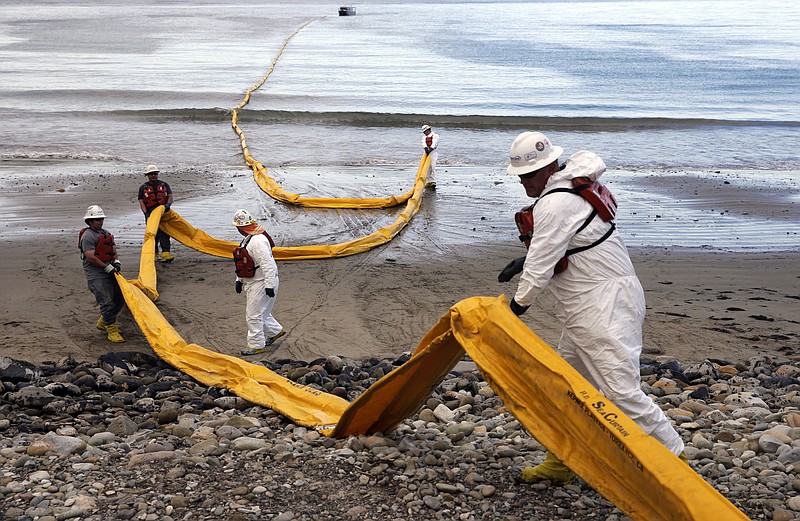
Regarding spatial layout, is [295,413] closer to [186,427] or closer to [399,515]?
[186,427]

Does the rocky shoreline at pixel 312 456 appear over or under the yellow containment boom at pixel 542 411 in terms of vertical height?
under

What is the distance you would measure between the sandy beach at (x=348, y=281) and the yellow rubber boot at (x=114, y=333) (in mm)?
111

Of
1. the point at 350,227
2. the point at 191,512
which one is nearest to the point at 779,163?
the point at 350,227

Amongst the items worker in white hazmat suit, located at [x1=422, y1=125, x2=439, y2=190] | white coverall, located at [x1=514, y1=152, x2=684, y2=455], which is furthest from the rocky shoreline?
worker in white hazmat suit, located at [x1=422, y1=125, x2=439, y2=190]

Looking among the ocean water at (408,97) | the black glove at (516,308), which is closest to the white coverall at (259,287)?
the black glove at (516,308)

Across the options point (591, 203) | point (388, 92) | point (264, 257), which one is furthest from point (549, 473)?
point (388, 92)

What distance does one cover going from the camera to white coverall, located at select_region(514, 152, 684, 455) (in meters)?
5.18

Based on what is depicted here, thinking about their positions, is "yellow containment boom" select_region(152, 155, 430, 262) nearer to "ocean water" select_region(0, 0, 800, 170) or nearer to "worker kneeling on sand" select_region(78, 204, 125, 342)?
"worker kneeling on sand" select_region(78, 204, 125, 342)

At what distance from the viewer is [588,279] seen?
17.4 ft

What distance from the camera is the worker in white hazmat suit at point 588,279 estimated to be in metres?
5.18

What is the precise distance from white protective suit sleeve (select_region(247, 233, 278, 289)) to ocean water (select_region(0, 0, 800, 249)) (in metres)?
7.49

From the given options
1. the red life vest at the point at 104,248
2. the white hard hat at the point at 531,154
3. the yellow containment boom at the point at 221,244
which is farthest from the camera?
the yellow containment boom at the point at 221,244

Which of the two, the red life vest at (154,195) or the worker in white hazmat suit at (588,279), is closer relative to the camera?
the worker in white hazmat suit at (588,279)

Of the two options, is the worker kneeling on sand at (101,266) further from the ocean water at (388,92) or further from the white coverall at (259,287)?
the ocean water at (388,92)
